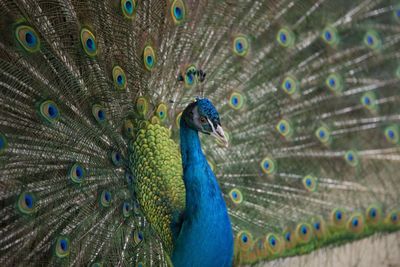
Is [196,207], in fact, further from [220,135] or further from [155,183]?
[220,135]

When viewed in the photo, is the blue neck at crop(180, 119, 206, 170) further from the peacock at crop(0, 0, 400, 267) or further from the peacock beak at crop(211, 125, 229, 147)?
the peacock beak at crop(211, 125, 229, 147)

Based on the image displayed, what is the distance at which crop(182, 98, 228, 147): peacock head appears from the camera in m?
1.90

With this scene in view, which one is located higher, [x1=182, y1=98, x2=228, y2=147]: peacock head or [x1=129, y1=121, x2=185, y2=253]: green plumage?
[x1=182, y1=98, x2=228, y2=147]: peacock head

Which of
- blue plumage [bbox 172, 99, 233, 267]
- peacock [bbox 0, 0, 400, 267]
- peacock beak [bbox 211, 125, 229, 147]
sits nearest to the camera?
peacock [bbox 0, 0, 400, 267]

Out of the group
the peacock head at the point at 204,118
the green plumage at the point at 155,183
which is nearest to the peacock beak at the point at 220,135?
the peacock head at the point at 204,118

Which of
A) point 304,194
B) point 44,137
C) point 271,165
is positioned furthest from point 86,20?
point 304,194

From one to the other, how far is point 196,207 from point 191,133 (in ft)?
0.81

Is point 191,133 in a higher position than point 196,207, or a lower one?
higher

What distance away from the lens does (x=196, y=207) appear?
199 centimetres

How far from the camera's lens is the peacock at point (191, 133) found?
1.77 meters

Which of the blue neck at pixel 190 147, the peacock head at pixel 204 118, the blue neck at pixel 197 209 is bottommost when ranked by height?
the blue neck at pixel 197 209

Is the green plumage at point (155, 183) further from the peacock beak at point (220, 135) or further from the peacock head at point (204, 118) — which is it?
the peacock beak at point (220, 135)

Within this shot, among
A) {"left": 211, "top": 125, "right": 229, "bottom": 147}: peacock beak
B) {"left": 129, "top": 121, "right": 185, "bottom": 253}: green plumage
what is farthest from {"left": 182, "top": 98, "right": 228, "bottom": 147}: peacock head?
{"left": 129, "top": 121, "right": 185, "bottom": 253}: green plumage

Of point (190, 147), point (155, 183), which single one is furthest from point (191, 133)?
point (155, 183)
